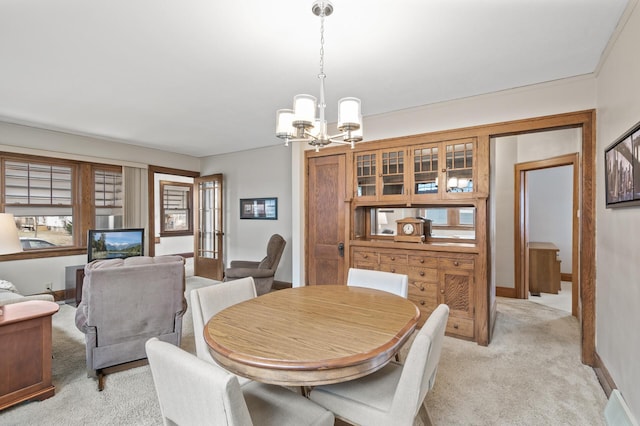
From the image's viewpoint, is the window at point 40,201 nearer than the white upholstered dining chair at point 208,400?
No

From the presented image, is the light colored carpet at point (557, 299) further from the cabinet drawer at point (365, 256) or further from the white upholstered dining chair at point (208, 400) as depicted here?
the white upholstered dining chair at point (208, 400)

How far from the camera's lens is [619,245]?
84.2 inches

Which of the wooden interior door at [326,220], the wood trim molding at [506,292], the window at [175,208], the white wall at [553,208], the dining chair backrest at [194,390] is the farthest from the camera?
the window at [175,208]

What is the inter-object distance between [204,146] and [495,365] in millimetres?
5436

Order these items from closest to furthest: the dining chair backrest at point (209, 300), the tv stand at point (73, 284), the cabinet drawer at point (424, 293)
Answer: the dining chair backrest at point (209, 300)
the cabinet drawer at point (424, 293)
the tv stand at point (73, 284)

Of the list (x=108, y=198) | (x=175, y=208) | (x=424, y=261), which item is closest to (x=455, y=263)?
(x=424, y=261)

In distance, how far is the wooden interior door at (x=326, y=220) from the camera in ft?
13.8

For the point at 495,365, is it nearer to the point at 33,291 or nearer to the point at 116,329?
the point at 116,329

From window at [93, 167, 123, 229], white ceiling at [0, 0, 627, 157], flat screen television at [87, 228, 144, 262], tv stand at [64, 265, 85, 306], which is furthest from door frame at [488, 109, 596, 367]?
window at [93, 167, 123, 229]

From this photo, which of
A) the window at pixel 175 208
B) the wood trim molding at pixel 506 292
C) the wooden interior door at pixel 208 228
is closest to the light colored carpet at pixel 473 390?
the wood trim molding at pixel 506 292

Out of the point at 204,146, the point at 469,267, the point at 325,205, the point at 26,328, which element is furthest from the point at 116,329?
the point at 204,146

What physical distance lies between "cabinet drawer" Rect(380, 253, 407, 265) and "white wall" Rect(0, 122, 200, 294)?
4626 mm

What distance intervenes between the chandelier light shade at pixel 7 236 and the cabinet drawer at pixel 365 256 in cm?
314

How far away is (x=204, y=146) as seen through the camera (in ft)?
19.3
